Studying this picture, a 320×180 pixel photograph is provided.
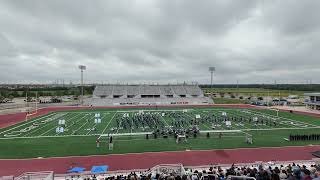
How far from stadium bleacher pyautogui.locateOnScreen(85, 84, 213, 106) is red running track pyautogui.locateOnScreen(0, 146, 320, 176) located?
52.1 m

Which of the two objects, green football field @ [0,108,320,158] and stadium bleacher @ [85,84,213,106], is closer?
green football field @ [0,108,320,158]

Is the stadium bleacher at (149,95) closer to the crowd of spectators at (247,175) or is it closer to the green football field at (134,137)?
the green football field at (134,137)

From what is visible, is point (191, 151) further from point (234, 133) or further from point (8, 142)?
point (8, 142)

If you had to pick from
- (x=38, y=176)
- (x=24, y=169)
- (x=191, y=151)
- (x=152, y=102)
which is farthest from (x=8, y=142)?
(x=152, y=102)

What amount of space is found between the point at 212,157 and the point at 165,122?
17.4 meters

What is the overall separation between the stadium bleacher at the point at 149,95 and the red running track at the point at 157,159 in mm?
52132

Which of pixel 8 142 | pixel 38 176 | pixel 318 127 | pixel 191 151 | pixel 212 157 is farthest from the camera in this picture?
pixel 318 127

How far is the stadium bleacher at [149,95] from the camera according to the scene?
7700 cm

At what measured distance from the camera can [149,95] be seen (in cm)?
8912

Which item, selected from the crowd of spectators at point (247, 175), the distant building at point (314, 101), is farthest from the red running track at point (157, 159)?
the distant building at point (314, 101)

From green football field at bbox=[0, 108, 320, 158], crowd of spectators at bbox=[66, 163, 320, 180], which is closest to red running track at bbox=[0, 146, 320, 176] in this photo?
green football field at bbox=[0, 108, 320, 158]

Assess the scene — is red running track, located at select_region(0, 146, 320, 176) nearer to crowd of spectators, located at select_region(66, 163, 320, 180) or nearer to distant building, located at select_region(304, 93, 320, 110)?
crowd of spectators, located at select_region(66, 163, 320, 180)

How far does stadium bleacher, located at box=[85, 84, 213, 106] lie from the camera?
7700 centimetres

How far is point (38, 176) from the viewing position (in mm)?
15312
